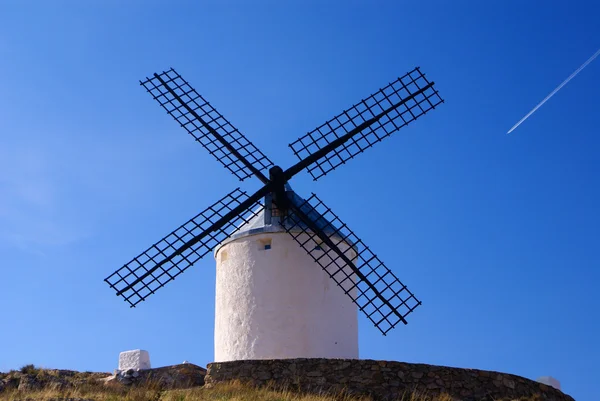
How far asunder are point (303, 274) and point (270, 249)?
28.8 inches

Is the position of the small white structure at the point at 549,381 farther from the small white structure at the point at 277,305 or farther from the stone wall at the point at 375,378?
the small white structure at the point at 277,305

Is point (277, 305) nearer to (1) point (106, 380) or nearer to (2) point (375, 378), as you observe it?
(2) point (375, 378)

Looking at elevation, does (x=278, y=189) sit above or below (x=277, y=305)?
above

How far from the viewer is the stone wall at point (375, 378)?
15.6 metres

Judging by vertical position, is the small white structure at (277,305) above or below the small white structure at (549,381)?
above

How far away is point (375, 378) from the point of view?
15.8 metres

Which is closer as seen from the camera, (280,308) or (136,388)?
(136,388)

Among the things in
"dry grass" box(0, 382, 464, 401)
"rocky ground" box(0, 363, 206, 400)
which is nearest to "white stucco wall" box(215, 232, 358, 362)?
"rocky ground" box(0, 363, 206, 400)

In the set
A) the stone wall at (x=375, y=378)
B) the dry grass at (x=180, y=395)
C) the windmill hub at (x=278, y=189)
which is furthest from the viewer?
the windmill hub at (x=278, y=189)

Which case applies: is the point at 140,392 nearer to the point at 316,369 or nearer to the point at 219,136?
the point at 316,369

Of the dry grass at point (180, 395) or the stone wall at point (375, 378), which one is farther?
the stone wall at point (375, 378)

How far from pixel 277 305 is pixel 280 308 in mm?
77

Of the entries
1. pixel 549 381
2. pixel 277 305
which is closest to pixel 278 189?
pixel 277 305

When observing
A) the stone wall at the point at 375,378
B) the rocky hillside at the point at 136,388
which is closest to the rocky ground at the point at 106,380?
the rocky hillside at the point at 136,388
